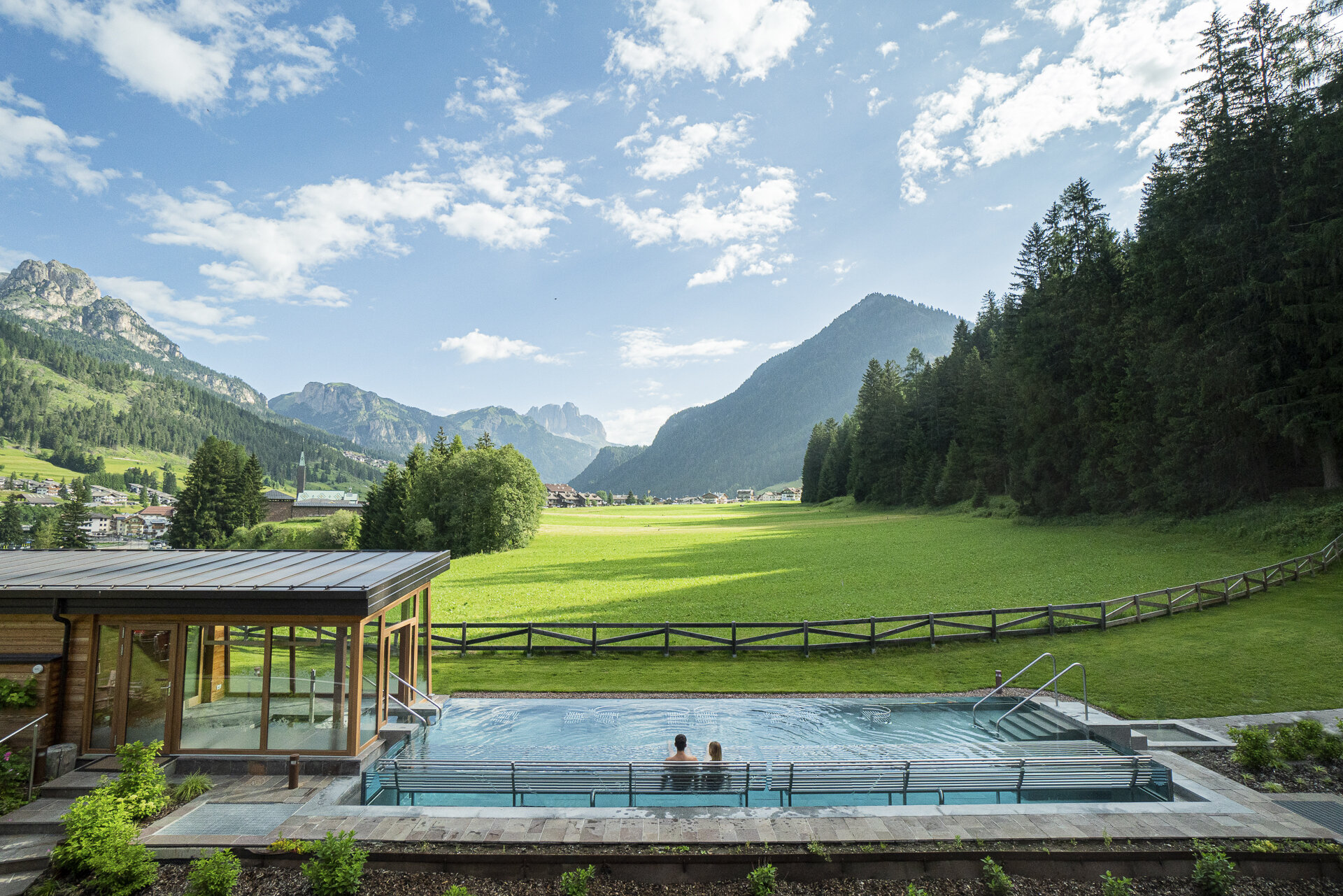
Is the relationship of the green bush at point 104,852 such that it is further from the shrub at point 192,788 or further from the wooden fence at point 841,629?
the wooden fence at point 841,629

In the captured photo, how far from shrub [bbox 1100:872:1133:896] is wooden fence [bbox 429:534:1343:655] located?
1207cm

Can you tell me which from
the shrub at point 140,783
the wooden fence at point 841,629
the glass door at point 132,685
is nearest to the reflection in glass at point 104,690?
the glass door at point 132,685

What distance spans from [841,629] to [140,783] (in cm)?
1991

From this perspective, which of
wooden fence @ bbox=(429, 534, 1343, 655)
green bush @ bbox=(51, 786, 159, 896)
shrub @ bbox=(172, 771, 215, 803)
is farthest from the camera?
wooden fence @ bbox=(429, 534, 1343, 655)

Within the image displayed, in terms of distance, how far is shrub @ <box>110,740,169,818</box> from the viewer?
9.49 meters

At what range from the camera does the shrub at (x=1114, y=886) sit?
24.7 feet

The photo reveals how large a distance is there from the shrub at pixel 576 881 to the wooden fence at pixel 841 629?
1229cm

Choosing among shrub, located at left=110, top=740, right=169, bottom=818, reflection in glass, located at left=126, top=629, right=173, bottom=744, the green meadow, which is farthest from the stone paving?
the green meadow

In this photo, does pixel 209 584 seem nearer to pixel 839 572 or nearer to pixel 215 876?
pixel 215 876

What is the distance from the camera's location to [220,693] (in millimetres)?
11852

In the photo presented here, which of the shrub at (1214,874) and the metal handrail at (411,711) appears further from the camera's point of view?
the metal handrail at (411,711)

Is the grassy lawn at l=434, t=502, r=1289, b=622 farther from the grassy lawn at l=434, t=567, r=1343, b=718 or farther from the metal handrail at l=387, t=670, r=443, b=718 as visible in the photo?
the metal handrail at l=387, t=670, r=443, b=718

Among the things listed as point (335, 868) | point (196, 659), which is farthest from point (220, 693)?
point (335, 868)

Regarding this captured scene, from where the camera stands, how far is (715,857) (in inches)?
325
